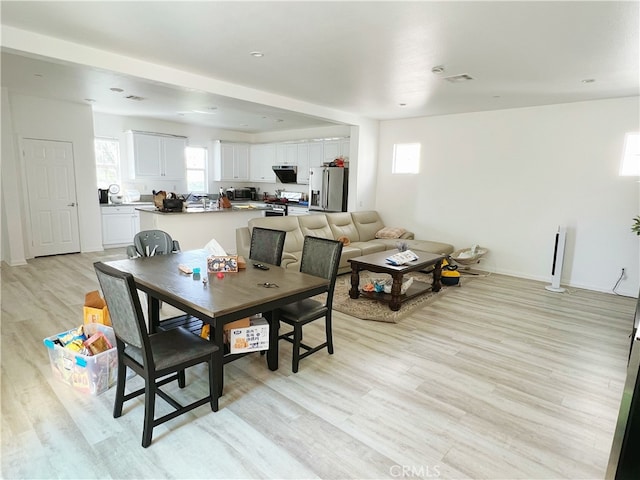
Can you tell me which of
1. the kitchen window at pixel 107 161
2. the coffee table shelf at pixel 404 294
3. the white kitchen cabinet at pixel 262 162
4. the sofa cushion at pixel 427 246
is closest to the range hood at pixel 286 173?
the white kitchen cabinet at pixel 262 162

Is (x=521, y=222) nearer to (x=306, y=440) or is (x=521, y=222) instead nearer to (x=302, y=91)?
(x=302, y=91)

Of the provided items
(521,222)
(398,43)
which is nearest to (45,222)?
(398,43)

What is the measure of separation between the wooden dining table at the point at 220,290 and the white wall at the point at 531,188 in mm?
4284

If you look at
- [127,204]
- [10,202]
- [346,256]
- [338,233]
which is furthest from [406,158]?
[10,202]

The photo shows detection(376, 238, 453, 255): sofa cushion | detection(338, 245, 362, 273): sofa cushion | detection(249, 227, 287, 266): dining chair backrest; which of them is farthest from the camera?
detection(376, 238, 453, 255): sofa cushion

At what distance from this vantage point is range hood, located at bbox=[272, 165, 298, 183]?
8305 millimetres

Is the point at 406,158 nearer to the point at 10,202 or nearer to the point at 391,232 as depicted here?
the point at 391,232

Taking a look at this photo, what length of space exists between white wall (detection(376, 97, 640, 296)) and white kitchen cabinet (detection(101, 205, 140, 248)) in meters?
5.39

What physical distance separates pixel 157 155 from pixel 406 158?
5.22 m

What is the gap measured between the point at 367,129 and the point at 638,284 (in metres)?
4.71

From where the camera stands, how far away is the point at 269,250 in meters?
3.48

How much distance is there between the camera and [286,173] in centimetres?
842

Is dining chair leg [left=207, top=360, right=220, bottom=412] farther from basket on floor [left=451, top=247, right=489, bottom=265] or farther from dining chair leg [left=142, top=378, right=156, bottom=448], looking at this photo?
basket on floor [left=451, top=247, right=489, bottom=265]

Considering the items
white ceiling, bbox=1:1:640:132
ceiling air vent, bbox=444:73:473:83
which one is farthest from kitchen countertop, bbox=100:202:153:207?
ceiling air vent, bbox=444:73:473:83
